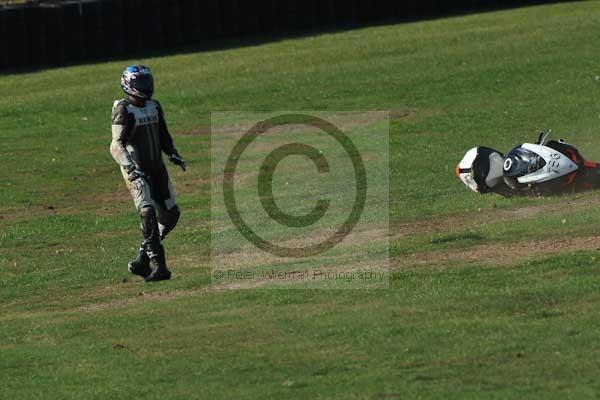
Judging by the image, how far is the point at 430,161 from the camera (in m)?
23.7

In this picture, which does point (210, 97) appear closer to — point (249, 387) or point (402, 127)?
point (402, 127)

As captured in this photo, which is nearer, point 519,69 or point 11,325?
point 11,325

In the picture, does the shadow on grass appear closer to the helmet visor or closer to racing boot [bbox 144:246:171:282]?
the helmet visor

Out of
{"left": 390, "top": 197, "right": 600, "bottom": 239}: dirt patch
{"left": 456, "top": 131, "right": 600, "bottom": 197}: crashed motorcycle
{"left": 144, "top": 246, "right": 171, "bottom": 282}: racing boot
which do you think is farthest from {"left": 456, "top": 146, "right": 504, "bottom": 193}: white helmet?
{"left": 144, "top": 246, "right": 171, "bottom": 282}: racing boot

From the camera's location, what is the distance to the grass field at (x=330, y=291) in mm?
12188

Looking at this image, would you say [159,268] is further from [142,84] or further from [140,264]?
[142,84]

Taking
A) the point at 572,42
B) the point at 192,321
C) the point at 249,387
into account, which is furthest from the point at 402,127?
the point at 249,387

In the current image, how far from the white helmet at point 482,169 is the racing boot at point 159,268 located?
585cm

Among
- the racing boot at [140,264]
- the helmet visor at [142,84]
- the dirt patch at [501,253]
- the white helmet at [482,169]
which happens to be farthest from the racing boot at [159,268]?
A: the white helmet at [482,169]

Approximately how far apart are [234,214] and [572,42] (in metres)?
17.1

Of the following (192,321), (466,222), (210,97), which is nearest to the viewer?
(192,321)

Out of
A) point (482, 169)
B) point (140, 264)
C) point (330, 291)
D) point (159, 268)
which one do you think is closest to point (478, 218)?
point (482, 169)

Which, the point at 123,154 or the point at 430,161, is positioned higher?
the point at 123,154

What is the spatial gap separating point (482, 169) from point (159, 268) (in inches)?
238
